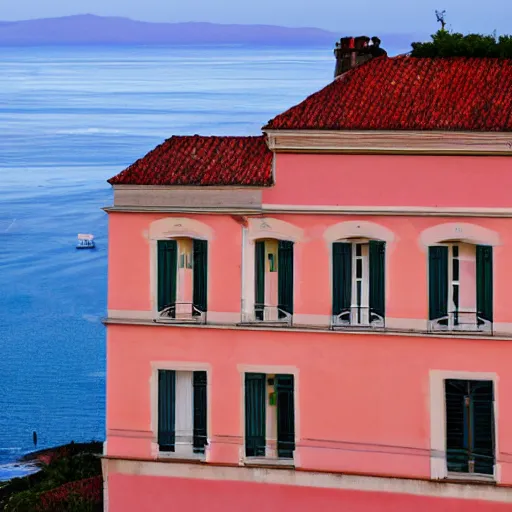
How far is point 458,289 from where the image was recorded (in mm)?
25109

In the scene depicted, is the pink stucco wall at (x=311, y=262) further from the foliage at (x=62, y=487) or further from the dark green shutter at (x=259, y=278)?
the foliage at (x=62, y=487)

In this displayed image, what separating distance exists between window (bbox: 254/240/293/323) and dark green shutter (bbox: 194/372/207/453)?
1.39 meters

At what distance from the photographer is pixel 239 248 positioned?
2556 cm

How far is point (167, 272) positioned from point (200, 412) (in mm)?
2309

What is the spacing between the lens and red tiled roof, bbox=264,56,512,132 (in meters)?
24.6

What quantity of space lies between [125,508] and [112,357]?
2.46 m

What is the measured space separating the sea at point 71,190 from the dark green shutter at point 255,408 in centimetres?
1055

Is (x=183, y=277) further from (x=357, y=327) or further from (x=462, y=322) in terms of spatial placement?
(x=462, y=322)

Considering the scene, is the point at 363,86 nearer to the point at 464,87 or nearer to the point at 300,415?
the point at 464,87

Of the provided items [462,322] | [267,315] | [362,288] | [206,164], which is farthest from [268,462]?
[206,164]

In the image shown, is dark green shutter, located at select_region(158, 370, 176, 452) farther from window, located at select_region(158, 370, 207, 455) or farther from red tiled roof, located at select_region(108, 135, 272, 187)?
red tiled roof, located at select_region(108, 135, 272, 187)

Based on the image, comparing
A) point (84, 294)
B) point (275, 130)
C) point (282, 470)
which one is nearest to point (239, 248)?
point (275, 130)

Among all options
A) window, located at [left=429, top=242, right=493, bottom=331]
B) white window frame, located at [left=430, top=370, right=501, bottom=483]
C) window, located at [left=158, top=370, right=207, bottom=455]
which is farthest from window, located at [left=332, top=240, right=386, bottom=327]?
window, located at [left=158, top=370, right=207, bottom=455]

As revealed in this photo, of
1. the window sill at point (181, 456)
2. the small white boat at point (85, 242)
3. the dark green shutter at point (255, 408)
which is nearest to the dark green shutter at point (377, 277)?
the dark green shutter at point (255, 408)
